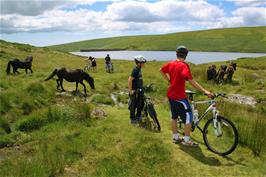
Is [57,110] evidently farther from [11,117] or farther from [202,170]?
[202,170]

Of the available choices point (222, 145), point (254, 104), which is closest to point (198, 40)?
point (254, 104)

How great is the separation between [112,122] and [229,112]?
18.2 ft

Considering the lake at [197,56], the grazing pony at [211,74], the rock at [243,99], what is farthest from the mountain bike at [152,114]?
the lake at [197,56]

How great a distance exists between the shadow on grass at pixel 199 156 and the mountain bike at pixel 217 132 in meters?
0.34

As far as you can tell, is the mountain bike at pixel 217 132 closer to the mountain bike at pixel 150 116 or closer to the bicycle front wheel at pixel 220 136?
the bicycle front wheel at pixel 220 136

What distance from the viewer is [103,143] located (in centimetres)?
1039

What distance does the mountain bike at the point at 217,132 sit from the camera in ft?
30.3

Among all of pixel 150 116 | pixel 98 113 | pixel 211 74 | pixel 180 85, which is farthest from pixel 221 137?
pixel 211 74

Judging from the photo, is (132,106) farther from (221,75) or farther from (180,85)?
(221,75)

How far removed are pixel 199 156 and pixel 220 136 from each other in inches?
33.7

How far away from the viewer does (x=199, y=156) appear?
9328 millimetres

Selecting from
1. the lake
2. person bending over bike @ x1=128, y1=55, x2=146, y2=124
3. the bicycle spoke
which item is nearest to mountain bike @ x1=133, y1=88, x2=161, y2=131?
person bending over bike @ x1=128, y1=55, x2=146, y2=124

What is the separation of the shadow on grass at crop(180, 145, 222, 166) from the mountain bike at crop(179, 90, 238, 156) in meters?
0.34

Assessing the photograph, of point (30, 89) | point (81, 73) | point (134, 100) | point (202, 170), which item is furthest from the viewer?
point (81, 73)
